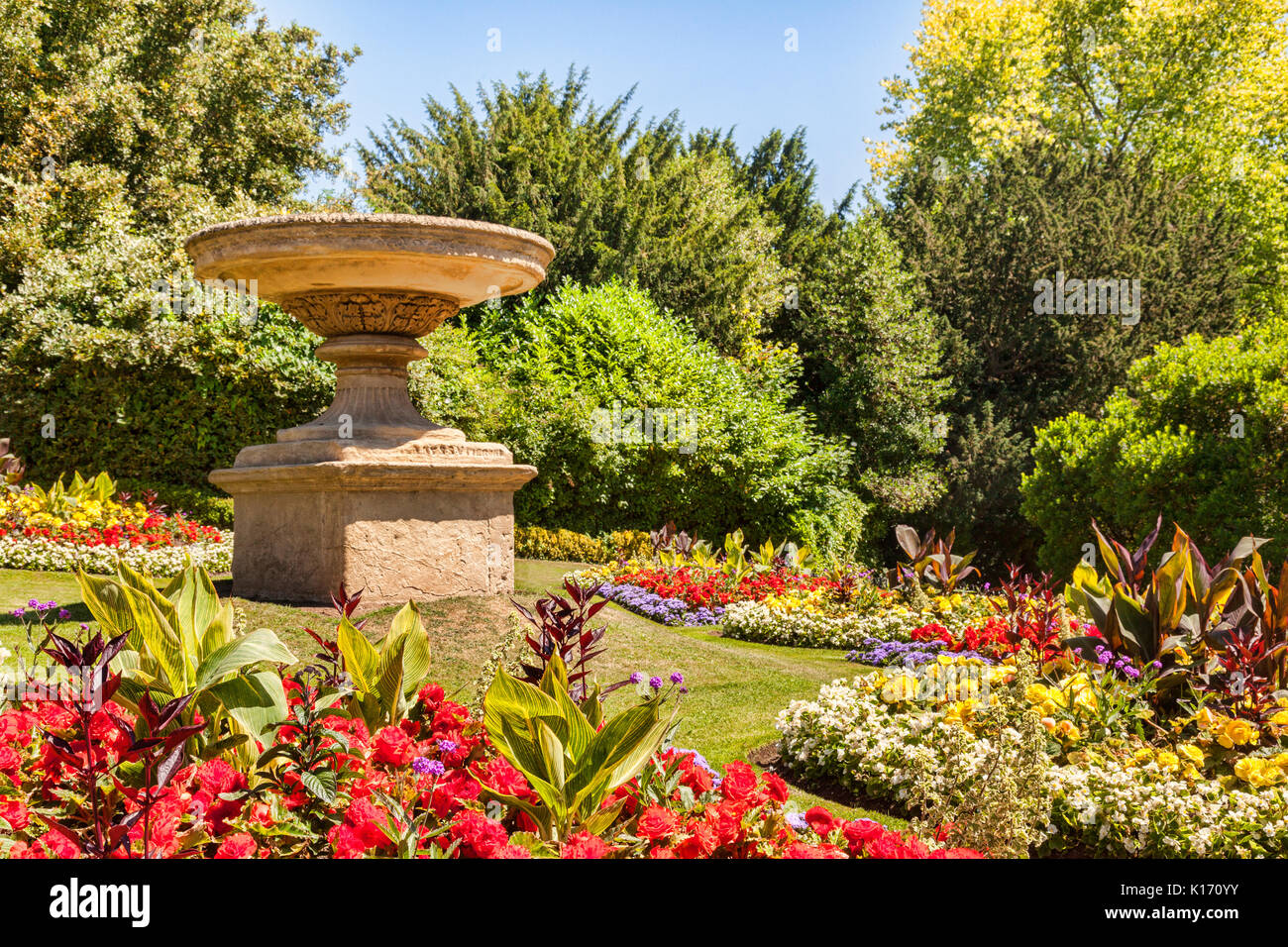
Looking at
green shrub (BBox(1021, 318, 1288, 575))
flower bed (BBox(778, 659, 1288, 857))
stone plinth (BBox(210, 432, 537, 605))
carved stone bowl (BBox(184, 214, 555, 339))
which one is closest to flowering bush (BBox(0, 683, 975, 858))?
flower bed (BBox(778, 659, 1288, 857))

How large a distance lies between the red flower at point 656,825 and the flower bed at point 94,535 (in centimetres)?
699

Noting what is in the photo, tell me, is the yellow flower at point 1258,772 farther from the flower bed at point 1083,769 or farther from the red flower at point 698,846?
the red flower at point 698,846

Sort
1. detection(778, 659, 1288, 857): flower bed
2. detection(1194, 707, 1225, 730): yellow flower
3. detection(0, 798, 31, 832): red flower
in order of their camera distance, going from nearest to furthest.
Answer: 1. detection(0, 798, 31, 832): red flower
2. detection(778, 659, 1288, 857): flower bed
3. detection(1194, 707, 1225, 730): yellow flower

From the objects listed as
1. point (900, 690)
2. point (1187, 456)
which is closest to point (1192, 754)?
point (900, 690)

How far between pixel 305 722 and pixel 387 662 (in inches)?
14.7

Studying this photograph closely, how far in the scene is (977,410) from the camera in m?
19.8

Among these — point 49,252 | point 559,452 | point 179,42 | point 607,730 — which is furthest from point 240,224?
point 179,42

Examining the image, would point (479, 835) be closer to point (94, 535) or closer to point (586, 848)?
point (586, 848)

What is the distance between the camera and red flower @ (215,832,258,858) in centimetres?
226

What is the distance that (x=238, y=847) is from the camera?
2.29 m

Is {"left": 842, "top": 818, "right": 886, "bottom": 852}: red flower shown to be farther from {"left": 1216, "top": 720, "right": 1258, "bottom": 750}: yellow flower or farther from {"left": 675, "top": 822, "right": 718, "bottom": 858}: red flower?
{"left": 1216, "top": 720, "right": 1258, "bottom": 750}: yellow flower

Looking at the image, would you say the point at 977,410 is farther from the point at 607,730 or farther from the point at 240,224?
the point at 607,730

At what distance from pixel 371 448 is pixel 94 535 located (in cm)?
453

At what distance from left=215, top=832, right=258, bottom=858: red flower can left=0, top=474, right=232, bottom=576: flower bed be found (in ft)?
22.1
